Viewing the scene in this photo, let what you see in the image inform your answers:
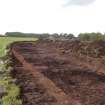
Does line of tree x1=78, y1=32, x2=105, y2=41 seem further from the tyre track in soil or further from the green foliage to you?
the green foliage

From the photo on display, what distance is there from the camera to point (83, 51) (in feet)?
123

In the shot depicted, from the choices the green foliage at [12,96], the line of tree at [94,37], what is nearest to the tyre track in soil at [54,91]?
the green foliage at [12,96]

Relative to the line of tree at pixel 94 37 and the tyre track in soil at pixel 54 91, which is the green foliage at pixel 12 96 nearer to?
the tyre track in soil at pixel 54 91

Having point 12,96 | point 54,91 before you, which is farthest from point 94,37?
point 12,96

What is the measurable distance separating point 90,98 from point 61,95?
46.4 inches

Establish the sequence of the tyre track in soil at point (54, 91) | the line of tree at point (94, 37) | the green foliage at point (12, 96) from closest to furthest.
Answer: the green foliage at point (12, 96) → the tyre track in soil at point (54, 91) → the line of tree at point (94, 37)

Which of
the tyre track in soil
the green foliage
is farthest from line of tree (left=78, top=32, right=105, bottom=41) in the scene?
the green foliage

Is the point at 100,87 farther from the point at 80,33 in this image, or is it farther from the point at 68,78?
the point at 80,33

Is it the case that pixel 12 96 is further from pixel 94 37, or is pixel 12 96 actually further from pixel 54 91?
pixel 94 37

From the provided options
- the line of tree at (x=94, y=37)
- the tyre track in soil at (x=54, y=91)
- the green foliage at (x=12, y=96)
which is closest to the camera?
the green foliage at (x=12, y=96)

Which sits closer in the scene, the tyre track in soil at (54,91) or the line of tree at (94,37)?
the tyre track in soil at (54,91)

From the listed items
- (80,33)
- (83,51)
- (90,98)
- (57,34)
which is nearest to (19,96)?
(90,98)

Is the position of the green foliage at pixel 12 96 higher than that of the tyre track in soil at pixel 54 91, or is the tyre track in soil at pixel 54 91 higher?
the green foliage at pixel 12 96

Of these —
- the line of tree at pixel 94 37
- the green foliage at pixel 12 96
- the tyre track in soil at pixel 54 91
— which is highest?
the line of tree at pixel 94 37
